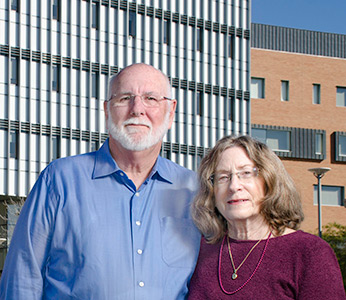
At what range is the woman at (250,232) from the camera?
4.62 meters

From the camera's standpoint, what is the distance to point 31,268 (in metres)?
4.73

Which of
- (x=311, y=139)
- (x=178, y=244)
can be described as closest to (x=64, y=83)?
(x=311, y=139)

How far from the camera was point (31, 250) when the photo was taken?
15.5 feet

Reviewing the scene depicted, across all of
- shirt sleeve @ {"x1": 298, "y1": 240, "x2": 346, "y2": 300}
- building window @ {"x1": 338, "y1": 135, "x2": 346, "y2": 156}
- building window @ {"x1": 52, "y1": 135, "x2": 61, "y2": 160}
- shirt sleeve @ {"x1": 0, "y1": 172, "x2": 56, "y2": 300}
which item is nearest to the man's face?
shirt sleeve @ {"x1": 0, "y1": 172, "x2": 56, "y2": 300}

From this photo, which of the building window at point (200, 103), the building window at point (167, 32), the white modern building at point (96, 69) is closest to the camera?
the white modern building at point (96, 69)

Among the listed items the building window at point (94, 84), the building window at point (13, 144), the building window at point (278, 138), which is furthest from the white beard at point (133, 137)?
the building window at point (278, 138)

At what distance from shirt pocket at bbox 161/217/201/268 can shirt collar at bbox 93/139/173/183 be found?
0.94ft

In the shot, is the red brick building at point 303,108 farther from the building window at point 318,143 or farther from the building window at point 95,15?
the building window at point 95,15

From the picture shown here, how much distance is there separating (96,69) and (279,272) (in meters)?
40.7

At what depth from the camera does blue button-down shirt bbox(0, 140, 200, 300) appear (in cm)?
470

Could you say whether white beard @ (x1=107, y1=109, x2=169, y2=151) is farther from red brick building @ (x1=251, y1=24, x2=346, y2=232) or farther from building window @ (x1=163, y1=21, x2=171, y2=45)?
red brick building @ (x1=251, y1=24, x2=346, y2=232)

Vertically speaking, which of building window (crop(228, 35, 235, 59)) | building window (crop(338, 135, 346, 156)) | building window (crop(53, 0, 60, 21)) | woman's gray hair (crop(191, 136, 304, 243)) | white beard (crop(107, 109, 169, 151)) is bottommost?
woman's gray hair (crop(191, 136, 304, 243))

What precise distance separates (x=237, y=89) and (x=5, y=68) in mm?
14700

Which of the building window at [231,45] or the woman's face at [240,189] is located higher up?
the building window at [231,45]
